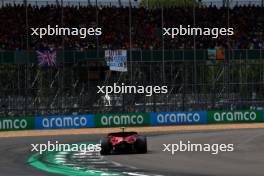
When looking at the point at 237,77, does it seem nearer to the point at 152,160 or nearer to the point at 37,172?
the point at 152,160

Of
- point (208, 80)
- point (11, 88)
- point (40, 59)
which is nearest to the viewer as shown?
point (11, 88)

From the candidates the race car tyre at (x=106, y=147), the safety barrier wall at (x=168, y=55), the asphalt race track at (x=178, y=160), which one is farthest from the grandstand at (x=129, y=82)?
the race car tyre at (x=106, y=147)

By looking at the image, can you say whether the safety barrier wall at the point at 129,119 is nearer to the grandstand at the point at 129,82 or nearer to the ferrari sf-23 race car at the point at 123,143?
the grandstand at the point at 129,82

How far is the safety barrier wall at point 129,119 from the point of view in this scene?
126 ft

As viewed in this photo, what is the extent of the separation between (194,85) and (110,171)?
2340 centimetres

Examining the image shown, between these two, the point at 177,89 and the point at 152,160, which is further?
the point at 177,89

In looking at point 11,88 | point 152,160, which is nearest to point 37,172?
point 152,160

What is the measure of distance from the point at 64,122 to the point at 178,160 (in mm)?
19756

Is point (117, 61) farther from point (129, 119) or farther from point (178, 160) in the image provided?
point (178, 160)

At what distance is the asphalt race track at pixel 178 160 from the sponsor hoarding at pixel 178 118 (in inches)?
362

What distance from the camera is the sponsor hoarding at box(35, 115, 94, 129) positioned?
3862cm

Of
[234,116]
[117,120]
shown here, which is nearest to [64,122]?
[117,120]

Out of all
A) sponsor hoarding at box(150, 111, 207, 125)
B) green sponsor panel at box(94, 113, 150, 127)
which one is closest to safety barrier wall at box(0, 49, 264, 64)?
sponsor hoarding at box(150, 111, 207, 125)

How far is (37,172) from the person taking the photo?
54.4 ft
